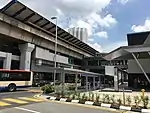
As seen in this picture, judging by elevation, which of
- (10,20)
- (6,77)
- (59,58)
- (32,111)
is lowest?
(32,111)

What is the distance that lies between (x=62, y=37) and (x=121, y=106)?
1578 inches

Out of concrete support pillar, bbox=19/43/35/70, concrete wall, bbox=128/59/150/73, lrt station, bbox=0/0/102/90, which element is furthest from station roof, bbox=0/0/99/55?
concrete wall, bbox=128/59/150/73

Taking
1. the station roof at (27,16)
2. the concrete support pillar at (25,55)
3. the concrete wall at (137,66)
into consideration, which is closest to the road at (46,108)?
the station roof at (27,16)

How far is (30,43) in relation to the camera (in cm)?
4084

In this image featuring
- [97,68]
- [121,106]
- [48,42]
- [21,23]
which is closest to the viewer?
[121,106]

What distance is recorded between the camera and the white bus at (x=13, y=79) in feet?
81.5

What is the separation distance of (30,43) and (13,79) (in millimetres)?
15806

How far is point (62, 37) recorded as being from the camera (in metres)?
52.0

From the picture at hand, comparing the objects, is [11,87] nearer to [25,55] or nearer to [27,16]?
[25,55]

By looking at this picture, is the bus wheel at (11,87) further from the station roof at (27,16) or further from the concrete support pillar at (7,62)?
the station roof at (27,16)

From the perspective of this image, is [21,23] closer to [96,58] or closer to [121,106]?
[121,106]

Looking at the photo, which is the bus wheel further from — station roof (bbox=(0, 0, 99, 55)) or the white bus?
station roof (bbox=(0, 0, 99, 55))

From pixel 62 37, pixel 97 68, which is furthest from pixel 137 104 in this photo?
pixel 97 68

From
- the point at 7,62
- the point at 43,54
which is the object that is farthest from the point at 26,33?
the point at 43,54
